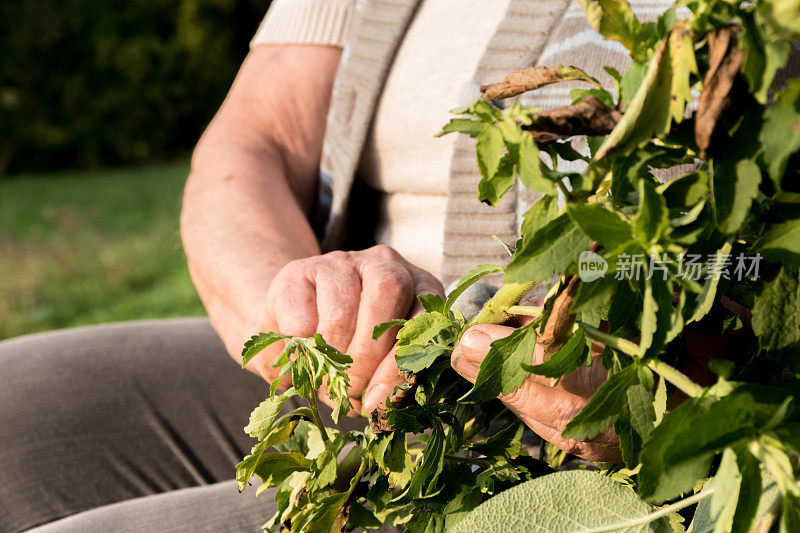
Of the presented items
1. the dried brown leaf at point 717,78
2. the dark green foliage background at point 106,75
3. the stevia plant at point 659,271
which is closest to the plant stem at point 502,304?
the stevia plant at point 659,271

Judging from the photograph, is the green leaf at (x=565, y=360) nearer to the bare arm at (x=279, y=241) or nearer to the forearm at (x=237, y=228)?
the bare arm at (x=279, y=241)

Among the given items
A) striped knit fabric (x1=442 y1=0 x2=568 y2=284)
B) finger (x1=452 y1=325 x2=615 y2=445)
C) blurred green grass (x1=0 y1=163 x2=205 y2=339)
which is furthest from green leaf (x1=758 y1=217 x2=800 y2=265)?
blurred green grass (x1=0 y1=163 x2=205 y2=339)

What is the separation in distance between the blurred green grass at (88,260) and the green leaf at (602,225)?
2.57m

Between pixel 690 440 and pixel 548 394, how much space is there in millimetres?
245

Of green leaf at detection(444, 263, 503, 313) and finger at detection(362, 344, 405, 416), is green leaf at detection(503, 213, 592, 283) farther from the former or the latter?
finger at detection(362, 344, 405, 416)

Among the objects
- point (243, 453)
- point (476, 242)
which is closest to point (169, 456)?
point (243, 453)

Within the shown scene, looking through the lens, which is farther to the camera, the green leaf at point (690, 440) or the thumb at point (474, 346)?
the thumb at point (474, 346)

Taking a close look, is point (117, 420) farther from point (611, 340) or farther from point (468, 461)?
point (611, 340)

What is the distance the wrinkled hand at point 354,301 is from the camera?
2.46 ft

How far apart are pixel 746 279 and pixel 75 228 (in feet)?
19.9

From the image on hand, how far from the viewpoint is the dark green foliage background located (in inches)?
353

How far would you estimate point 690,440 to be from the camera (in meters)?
0.38

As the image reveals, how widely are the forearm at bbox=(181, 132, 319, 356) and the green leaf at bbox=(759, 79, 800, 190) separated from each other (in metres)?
0.75

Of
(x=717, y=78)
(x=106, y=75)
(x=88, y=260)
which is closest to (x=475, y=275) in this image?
(x=717, y=78)
